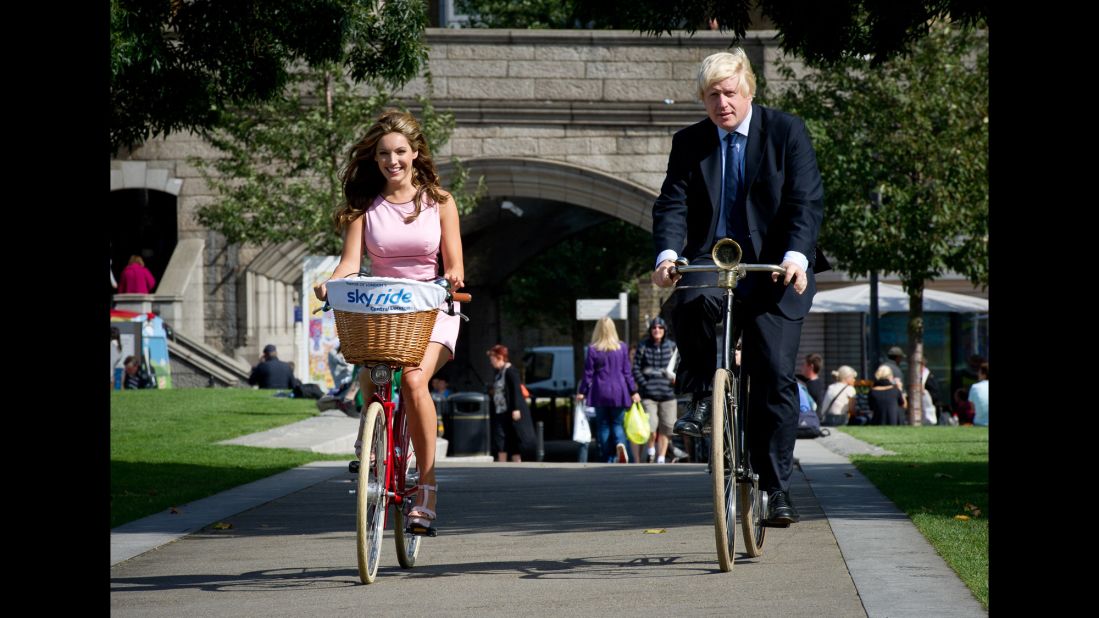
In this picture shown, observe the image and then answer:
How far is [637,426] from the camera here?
1589 centimetres

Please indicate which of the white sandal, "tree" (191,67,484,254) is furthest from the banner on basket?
"tree" (191,67,484,254)

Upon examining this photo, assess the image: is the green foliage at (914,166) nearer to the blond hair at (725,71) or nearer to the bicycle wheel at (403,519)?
the blond hair at (725,71)

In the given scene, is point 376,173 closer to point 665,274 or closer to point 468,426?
point 665,274

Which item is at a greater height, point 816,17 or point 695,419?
point 816,17

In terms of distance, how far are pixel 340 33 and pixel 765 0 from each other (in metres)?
3.39

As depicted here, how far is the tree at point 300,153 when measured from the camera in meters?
21.6

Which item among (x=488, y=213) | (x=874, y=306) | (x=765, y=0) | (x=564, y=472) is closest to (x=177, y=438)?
(x=564, y=472)

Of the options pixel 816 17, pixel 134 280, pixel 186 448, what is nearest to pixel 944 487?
pixel 816 17

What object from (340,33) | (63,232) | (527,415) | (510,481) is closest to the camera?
(63,232)

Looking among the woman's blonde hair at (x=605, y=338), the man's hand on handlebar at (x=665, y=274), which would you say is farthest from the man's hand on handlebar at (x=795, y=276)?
the woman's blonde hair at (x=605, y=338)

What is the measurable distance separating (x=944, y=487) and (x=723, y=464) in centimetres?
392

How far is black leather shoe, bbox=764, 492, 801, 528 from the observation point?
545 centimetres

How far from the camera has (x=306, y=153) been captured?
22.1m
